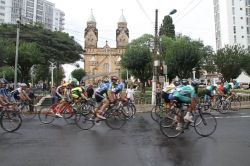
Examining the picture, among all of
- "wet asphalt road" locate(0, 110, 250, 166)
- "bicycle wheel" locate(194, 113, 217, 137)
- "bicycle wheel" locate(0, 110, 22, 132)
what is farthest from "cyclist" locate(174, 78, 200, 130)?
"bicycle wheel" locate(0, 110, 22, 132)

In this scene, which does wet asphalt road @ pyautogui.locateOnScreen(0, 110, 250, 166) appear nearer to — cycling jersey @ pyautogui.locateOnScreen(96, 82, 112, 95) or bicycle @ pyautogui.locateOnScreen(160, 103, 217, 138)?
bicycle @ pyautogui.locateOnScreen(160, 103, 217, 138)

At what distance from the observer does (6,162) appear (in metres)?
5.04

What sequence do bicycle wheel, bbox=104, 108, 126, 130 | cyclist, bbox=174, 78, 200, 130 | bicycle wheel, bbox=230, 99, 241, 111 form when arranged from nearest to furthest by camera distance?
cyclist, bbox=174, 78, 200, 130 < bicycle wheel, bbox=104, 108, 126, 130 < bicycle wheel, bbox=230, 99, 241, 111

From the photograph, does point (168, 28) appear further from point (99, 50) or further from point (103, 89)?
point (99, 50)

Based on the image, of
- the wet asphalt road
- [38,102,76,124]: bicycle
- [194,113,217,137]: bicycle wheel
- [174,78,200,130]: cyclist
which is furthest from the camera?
[38,102,76,124]: bicycle

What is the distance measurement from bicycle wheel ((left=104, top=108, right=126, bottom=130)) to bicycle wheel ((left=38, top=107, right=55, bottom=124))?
2.94 metres

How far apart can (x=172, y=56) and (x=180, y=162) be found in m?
23.0

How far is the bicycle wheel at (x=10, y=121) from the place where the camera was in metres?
8.44

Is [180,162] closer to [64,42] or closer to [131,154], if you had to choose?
[131,154]

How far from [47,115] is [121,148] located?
5571mm

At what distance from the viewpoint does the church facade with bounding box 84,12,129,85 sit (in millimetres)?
94988

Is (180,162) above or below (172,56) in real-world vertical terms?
below

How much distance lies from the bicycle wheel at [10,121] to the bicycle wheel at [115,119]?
3.28 metres

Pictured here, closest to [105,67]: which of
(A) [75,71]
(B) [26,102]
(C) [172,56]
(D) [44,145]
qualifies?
(A) [75,71]
